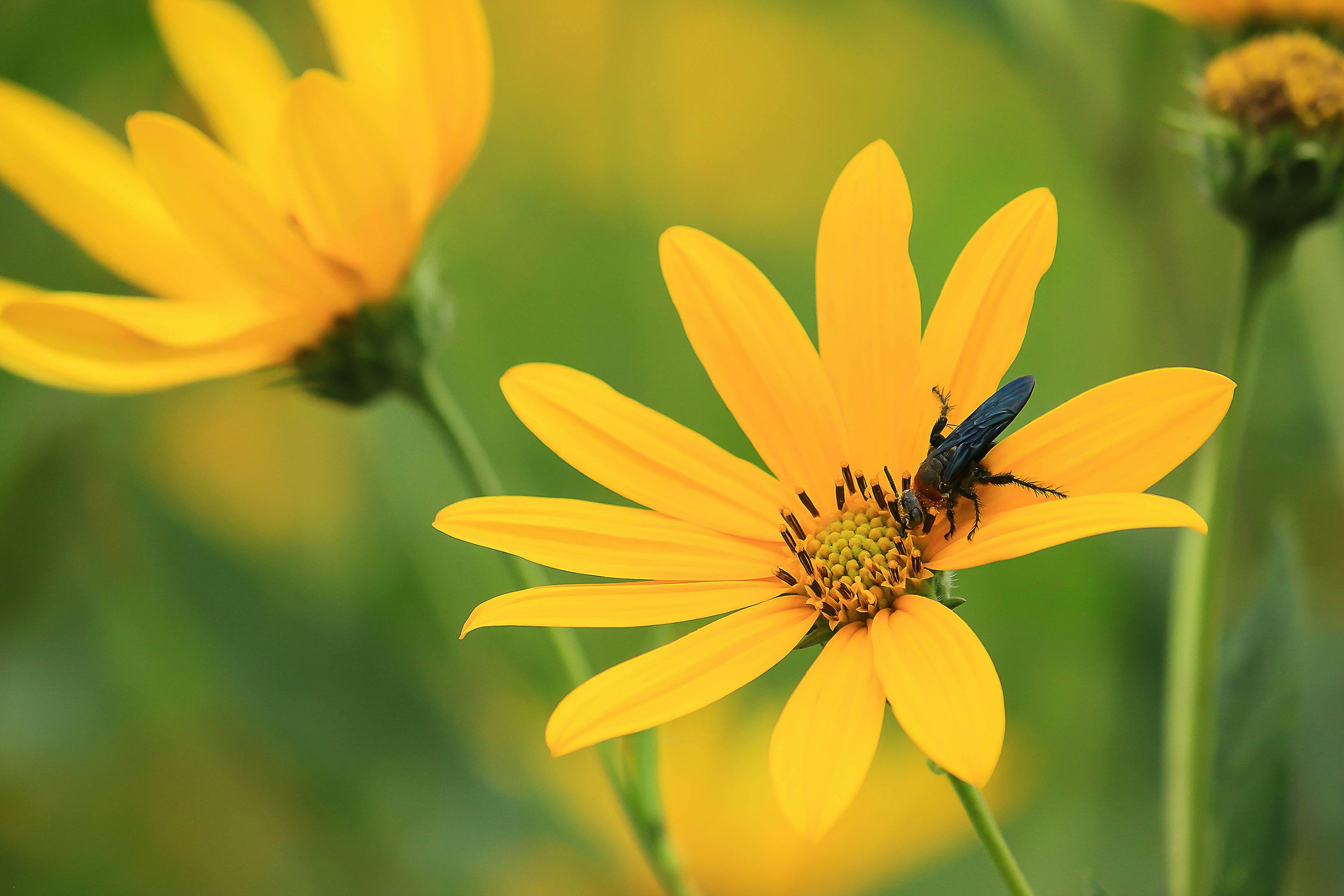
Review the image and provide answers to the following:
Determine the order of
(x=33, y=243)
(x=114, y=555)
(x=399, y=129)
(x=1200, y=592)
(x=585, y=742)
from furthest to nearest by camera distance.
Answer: (x=114, y=555) < (x=33, y=243) < (x=399, y=129) < (x=1200, y=592) < (x=585, y=742)

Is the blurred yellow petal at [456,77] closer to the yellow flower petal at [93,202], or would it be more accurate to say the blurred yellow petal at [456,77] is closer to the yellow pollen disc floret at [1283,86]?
the yellow flower petal at [93,202]

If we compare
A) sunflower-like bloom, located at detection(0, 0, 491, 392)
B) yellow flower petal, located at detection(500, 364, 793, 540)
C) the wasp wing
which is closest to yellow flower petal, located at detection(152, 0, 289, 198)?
sunflower-like bloom, located at detection(0, 0, 491, 392)

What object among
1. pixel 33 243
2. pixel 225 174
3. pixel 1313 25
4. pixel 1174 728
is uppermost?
pixel 33 243

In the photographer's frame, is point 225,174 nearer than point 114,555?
Yes

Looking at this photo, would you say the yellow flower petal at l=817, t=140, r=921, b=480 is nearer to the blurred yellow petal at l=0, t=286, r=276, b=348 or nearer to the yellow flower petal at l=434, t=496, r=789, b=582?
the yellow flower petal at l=434, t=496, r=789, b=582

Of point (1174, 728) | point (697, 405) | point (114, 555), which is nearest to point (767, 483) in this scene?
point (1174, 728)

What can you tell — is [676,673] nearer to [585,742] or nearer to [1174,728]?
[585,742]

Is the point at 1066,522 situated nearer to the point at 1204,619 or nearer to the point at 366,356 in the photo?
the point at 1204,619

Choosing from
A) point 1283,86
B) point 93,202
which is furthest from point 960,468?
point 93,202
